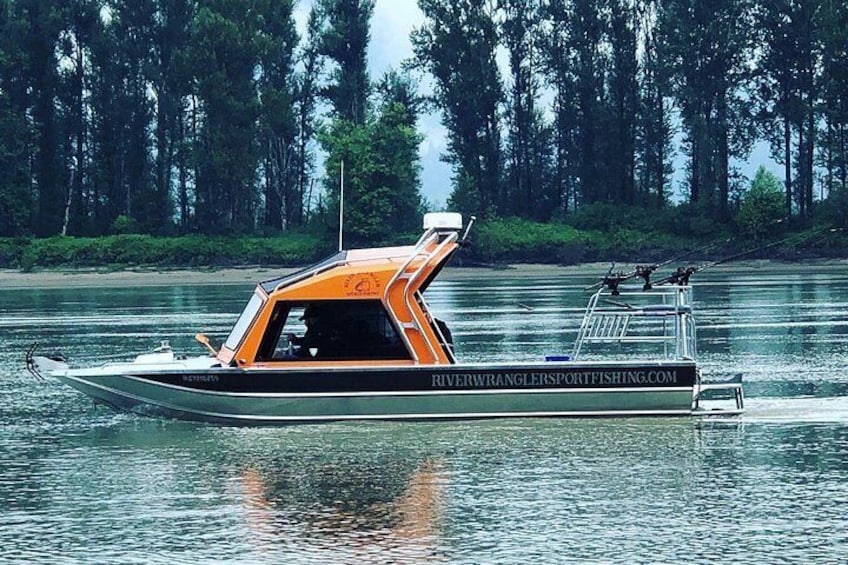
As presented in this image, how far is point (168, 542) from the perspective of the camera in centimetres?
1329

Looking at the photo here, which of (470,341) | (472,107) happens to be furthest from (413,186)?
(470,341)

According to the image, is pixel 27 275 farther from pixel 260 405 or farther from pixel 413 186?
pixel 260 405

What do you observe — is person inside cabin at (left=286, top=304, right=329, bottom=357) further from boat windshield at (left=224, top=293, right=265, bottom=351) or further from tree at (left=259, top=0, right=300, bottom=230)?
tree at (left=259, top=0, right=300, bottom=230)

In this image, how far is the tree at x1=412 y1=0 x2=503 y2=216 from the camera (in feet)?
258

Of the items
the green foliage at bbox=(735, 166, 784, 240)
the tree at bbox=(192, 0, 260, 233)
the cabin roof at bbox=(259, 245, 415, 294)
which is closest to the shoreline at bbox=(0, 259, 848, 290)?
the green foliage at bbox=(735, 166, 784, 240)

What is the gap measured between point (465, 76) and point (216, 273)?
17.9 m

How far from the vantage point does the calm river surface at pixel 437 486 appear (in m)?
12.9

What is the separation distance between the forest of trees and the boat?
177 ft

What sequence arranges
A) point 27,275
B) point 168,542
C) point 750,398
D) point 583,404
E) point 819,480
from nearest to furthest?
1. point 168,542
2. point 819,480
3. point 583,404
4. point 750,398
5. point 27,275

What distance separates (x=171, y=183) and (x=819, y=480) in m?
71.4

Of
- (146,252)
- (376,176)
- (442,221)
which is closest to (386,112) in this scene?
(376,176)

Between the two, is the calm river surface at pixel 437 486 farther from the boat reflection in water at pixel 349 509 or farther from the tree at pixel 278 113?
the tree at pixel 278 113

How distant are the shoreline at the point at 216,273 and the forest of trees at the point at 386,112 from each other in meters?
5.90

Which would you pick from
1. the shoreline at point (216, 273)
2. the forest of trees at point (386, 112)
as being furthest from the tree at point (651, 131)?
the shoreline at point (216, 273)
